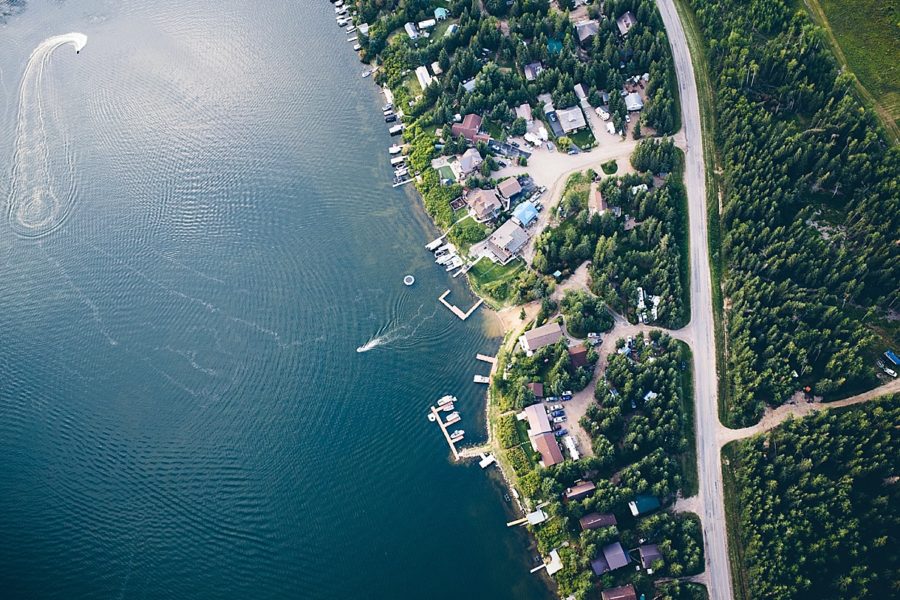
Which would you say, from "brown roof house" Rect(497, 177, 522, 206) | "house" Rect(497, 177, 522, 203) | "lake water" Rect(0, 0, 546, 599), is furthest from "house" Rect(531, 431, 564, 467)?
"house" Rect(497, 177, 522, 203)

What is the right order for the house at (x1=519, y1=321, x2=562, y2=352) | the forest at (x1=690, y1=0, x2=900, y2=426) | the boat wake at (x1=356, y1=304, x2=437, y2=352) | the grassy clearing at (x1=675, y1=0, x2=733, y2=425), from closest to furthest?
the forest at (x1=690, y1=0, x2=900, y2=426) < the grassy clearing at (x1=675, y1=0, x2=733, y2=425) < the house at (x1=519, y1=321, x2=562, y2=352) < the boat wake at (x1=356, y1=304, x2=437, y2=352)

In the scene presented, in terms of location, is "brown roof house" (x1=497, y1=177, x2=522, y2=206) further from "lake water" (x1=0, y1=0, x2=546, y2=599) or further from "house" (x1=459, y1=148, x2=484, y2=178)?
"lake water" (x1=0, y1=0, x2=546, y2=599)

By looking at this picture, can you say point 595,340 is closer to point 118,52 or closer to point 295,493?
point 295,493

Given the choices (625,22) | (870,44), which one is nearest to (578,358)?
(625,22)

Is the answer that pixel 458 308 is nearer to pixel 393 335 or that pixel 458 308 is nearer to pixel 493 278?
pixel 493 278

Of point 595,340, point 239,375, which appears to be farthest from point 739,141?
point 239,375

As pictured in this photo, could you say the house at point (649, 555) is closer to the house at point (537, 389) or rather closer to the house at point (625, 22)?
the house at point (537, 389)
